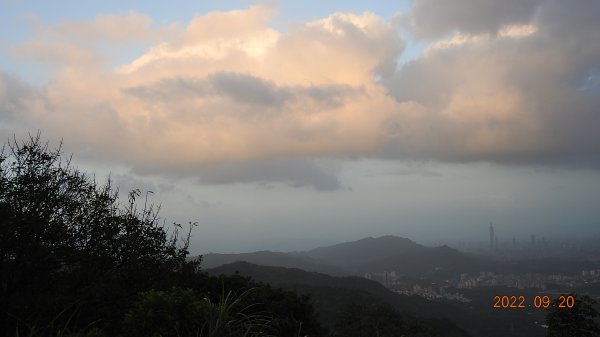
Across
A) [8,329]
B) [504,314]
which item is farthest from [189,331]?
[504,314]

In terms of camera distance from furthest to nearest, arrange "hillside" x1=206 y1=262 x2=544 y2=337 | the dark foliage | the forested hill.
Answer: "hillside" x1=206 y1=262 x2=544 y2=337
the forested hill
the dark foliage

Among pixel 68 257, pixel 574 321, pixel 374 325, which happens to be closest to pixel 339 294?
pixel 374 325

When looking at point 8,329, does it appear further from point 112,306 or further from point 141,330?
point 141,330

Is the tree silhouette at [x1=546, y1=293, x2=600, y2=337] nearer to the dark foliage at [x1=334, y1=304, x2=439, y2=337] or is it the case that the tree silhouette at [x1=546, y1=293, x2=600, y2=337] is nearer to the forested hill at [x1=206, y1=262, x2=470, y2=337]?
the dark foliage at [x1=334, y1=304, x2=439, y2=337]

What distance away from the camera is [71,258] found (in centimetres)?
1588

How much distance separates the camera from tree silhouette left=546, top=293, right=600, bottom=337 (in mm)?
32375

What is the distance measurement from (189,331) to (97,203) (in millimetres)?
10294

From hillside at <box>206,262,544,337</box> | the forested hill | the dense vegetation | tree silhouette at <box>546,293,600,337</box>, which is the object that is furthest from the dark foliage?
hillside at <box>206,262,544,337</box>

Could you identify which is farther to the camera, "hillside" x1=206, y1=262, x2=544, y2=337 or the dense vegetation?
"hillside" x1=206, y1=262, x2=544, y2=337

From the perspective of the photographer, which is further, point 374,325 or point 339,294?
point 339,294

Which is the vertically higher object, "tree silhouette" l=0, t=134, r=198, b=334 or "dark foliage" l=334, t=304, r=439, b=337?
"tree silhouette" l=0, t=134, r=198, b=334

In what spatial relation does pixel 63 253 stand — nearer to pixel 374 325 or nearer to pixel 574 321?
pixel 574 321

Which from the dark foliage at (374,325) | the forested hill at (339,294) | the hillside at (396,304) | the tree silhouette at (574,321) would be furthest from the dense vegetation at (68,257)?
the hillside at (396,304)

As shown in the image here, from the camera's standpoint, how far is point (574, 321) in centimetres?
3294
